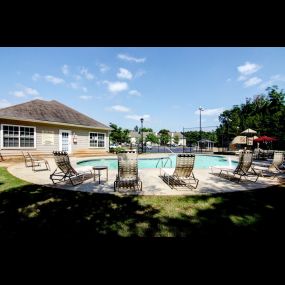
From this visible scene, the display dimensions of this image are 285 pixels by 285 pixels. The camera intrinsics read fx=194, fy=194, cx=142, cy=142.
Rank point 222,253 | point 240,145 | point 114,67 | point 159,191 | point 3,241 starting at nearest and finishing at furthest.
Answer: point 222,253 < point 3,241 < point 159,191 < point 114,67 < point 240,145

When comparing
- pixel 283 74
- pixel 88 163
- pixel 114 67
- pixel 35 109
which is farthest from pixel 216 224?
pixel 283 74

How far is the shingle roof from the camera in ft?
56.6

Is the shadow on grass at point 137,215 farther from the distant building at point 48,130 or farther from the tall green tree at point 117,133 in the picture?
the tall green tree at point 117,133

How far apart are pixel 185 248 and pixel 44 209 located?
11.0 feet

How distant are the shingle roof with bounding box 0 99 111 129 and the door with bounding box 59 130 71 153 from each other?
117 cm

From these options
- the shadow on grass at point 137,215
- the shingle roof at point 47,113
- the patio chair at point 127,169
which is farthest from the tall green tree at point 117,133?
the shadow on grass at point 137,215

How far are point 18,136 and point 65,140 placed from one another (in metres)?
4.46

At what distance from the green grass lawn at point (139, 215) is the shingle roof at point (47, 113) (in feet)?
45.1

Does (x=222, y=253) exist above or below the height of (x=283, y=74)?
below

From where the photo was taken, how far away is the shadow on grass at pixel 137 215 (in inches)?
140

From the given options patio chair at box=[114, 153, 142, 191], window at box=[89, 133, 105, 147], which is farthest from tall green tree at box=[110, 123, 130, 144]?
patio chair at box=[114, 153, 142, 191]

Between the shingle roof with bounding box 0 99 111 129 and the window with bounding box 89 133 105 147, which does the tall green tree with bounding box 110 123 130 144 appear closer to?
the shingle roof with bounding box 0 99 111 129

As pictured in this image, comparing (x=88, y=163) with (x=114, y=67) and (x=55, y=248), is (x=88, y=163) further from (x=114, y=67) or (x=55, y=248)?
(x=55, y=248)
